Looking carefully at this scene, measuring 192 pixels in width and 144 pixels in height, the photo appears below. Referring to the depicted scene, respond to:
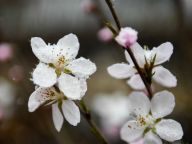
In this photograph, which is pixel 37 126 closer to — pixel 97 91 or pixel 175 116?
pixel 175 116

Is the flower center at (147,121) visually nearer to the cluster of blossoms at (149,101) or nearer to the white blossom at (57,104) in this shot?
the cluster of blossoms at (149,101)

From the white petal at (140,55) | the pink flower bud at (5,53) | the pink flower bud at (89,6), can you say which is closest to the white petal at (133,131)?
the white petal at (140,55)

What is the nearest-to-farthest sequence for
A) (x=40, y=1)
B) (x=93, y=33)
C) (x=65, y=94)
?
(x=65, y=94) → (x=40, y=1) → (x=93, y=33)

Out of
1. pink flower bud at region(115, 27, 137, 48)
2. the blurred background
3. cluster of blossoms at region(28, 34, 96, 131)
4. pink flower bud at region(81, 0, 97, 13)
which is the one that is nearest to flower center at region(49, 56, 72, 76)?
cluster of blossoms at region(28, 34, 96, 131)

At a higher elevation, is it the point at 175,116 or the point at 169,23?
the point at 169,23

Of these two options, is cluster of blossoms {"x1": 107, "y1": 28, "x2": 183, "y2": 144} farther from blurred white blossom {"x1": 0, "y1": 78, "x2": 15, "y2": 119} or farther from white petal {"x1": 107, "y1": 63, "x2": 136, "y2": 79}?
blurred white blossom {"x1": 0, "y1": 78, "x2": 15, "y2": 119}

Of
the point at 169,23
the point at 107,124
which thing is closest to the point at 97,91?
the point at 169,23

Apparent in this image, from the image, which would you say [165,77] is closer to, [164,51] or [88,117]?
[164,51]
